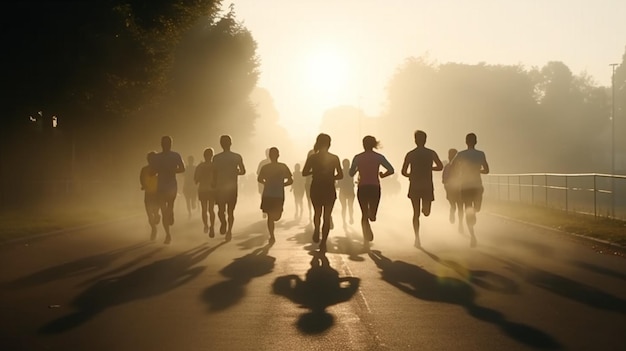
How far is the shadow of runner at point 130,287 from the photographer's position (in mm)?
8938

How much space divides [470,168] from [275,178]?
3535 millimetres

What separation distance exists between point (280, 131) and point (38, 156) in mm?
124505

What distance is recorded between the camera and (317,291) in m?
10.8

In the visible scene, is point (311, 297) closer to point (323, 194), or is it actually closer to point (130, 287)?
point (130, 287)

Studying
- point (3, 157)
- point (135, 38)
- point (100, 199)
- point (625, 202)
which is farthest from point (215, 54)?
point (625, 202)

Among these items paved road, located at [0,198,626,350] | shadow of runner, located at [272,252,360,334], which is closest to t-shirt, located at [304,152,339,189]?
paved road, located at [0,198,626,350]

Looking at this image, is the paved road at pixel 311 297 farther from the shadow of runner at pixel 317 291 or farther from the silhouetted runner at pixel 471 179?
the silhouetted runner at pixel 471 179

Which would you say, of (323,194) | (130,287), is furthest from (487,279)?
(323,194)

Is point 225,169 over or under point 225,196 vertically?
over

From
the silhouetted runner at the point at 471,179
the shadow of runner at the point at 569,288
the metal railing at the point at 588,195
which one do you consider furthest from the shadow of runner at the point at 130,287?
the metal railing at the point at 588,195

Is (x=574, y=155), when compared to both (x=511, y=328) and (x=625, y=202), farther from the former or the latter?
(x=511, y=328)

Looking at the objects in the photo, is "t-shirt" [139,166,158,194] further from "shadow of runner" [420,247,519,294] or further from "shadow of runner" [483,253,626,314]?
"shadow of runner" [483,253,626,314]

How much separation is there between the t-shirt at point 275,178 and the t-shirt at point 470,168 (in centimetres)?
316

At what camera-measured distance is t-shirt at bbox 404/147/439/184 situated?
1666 cm
